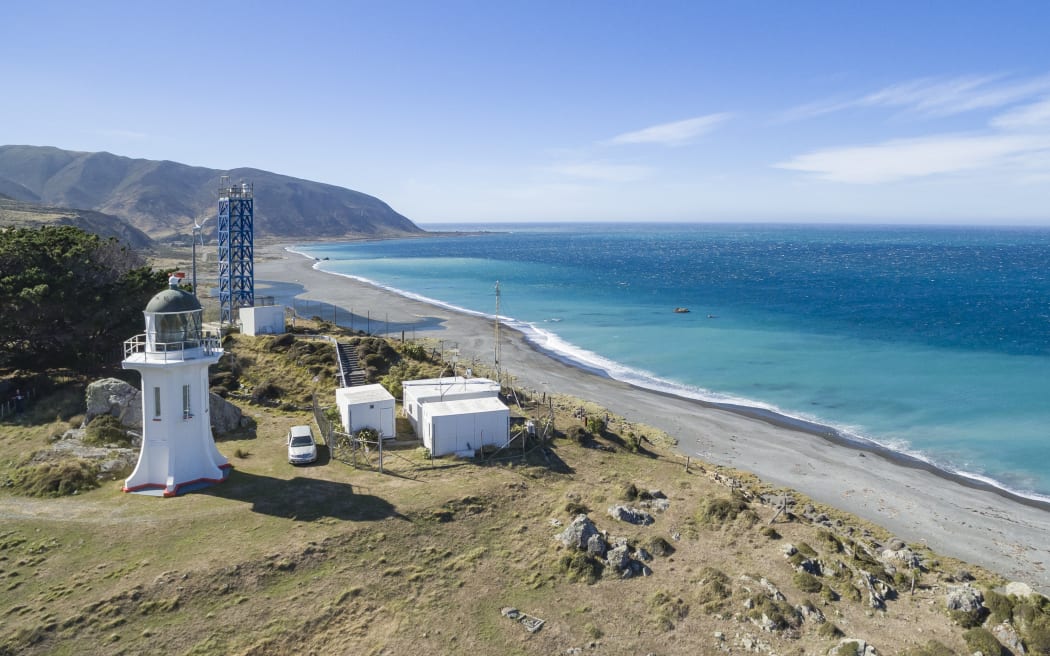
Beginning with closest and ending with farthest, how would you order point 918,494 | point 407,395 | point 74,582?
point 74,582
point 918,494
point 407,395

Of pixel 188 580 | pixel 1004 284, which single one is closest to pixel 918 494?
pixel 188 580

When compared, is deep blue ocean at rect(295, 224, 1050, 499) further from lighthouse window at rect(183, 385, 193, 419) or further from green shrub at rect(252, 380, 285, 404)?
lighthouse window at rect(183, 385, 193, 419)

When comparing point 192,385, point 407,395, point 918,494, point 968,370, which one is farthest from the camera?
point 968,370

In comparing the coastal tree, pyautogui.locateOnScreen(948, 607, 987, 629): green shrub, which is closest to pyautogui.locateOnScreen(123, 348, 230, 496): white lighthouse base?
the coastal tree

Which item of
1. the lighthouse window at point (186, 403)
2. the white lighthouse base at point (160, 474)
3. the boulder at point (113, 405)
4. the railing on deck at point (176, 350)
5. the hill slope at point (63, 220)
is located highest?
the hill slope at point (63, 220)

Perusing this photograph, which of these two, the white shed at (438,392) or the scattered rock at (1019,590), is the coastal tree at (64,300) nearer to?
the white shed at (438,392)

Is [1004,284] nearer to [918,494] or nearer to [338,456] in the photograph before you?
[918,494]

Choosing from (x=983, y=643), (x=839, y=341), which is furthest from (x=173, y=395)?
(x=839, y=341)

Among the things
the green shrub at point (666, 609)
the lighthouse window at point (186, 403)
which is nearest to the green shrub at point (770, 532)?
the green shrub at point (666, 609)
